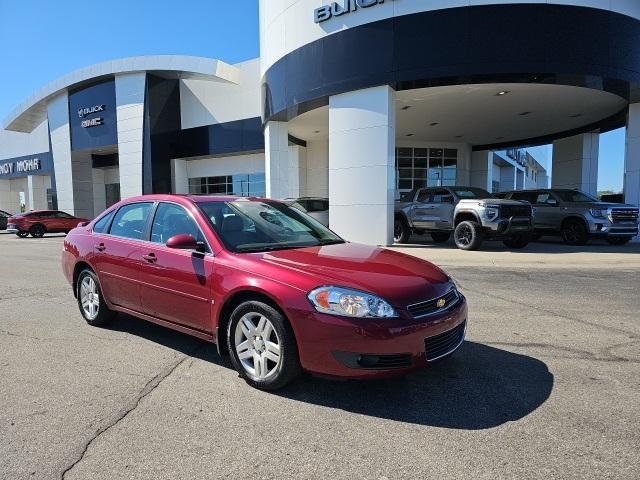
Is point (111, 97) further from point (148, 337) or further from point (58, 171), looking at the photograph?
point (148, 337)

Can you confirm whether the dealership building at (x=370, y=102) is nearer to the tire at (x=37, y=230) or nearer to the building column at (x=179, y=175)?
the building column at (x=179, y=175)

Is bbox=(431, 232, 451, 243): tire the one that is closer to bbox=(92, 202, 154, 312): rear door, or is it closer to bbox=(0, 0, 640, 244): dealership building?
bbox=(0, 0, 640, 244): dealership building

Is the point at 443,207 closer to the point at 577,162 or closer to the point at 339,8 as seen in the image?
the point at 339,8

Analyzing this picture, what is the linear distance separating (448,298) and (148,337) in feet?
10.8

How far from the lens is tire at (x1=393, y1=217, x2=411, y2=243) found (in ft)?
52.5

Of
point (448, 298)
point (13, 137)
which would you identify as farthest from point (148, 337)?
point (13, 137)

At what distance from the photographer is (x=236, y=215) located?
4660 mm

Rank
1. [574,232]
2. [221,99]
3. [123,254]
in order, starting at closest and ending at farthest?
[123,254], [574,232], [221,99]

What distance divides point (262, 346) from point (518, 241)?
12098 mm

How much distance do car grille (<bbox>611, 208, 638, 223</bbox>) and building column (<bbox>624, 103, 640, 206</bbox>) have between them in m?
2.47

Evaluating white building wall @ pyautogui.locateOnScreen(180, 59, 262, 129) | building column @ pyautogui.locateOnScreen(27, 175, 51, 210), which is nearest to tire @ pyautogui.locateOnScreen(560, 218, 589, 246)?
white building wall @ pyautogui.locateOnScreen(180, 59, 262, 129)

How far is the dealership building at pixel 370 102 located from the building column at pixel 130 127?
10cm

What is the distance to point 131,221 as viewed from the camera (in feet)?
17.2

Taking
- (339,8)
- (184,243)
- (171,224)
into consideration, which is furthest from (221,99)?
(184,243)
